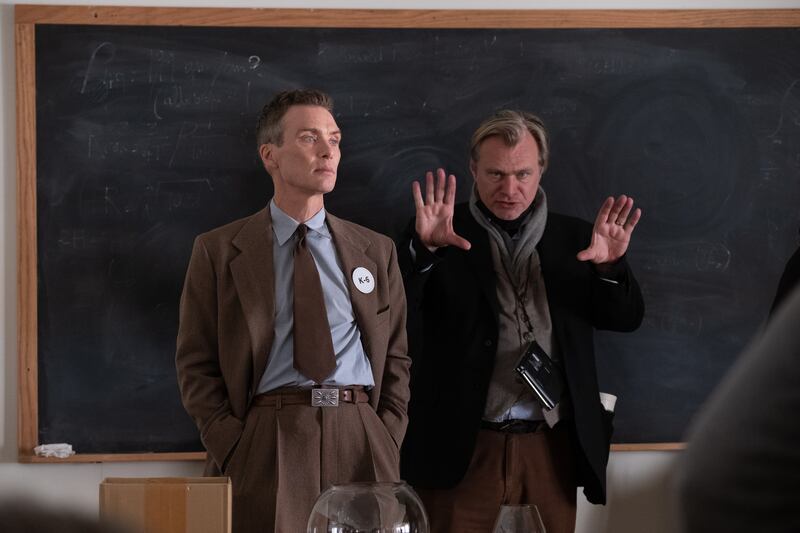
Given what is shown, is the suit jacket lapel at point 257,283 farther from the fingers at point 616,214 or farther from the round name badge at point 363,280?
the fingers at point 616,214

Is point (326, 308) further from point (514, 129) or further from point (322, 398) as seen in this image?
point (514, 129)

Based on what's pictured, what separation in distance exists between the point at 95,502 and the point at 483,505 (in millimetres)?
1343

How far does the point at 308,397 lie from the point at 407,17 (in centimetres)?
160

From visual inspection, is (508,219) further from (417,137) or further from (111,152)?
(111,152)

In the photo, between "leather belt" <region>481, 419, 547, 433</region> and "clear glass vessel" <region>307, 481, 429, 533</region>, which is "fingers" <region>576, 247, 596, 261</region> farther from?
"clear glass vessel" <region>307, 481, 429, 533</region>

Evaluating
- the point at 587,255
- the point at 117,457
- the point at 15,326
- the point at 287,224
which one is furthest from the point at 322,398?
the point at 15,326

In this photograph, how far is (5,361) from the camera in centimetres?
390

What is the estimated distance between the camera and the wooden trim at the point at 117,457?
387 cm

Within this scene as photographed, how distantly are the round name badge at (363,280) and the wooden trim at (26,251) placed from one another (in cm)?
130

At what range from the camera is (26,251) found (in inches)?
153

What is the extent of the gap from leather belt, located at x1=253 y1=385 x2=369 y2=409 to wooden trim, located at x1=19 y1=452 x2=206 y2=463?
98 cm

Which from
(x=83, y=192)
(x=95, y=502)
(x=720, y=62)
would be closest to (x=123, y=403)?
(x=95, y=502)

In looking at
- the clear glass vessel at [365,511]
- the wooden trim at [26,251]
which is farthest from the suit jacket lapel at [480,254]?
the clear glass vessel at [365,511]

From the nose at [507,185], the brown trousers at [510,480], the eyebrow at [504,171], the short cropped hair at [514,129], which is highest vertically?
the short cropped hair at [514,129]
